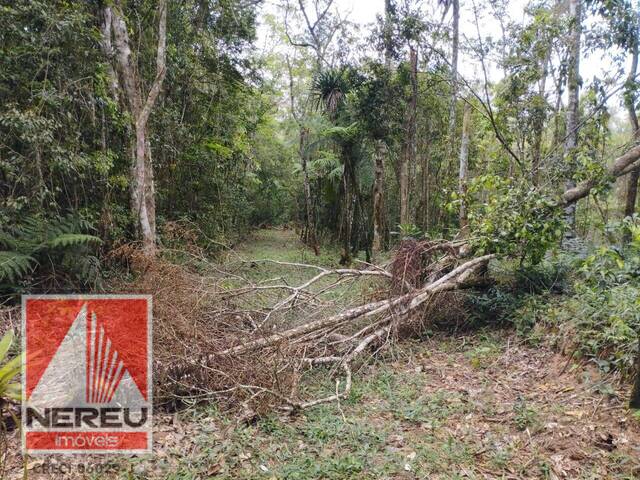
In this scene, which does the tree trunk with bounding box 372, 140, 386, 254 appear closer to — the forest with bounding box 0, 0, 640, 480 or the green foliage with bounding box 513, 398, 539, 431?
the forest with bounding box 0, 0, 640, 480

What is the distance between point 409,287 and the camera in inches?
234

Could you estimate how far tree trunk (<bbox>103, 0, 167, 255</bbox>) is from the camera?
6.77 meters

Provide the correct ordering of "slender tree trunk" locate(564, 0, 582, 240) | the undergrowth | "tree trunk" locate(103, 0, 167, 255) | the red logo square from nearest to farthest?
the red logo square → the undergrowth → "tree trunk" locate(103, 0, 167, 255) → "slender tree trunk" locate(564, 0, 582, 240)

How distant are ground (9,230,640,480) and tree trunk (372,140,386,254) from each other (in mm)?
7026

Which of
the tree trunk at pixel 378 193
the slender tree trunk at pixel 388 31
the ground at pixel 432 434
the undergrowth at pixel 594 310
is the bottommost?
the ground at pixel 432 434

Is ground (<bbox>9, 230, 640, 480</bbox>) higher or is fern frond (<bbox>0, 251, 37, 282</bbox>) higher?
fern frond (<bbox>0, 251, 37, 282</bbox>)

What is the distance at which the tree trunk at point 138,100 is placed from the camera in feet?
22.2

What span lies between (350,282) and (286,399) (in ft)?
11.7

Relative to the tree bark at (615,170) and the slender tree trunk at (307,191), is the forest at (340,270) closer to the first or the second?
the tree bark at (615,170)

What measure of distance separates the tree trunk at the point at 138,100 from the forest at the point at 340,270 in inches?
1.8

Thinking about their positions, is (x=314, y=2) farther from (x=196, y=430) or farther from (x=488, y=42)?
(x=196, y=430)

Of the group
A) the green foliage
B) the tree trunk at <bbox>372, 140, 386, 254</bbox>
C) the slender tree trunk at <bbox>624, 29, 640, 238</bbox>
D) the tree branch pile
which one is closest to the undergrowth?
the green foliage

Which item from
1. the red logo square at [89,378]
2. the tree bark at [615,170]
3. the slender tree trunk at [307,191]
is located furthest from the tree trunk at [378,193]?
the red logo square at [89,378]

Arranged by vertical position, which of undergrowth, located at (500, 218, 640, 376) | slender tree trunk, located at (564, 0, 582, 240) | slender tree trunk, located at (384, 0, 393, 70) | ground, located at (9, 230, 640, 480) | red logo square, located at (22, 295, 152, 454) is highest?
slender tree trunk, located at (384, 0, 393, 70)
